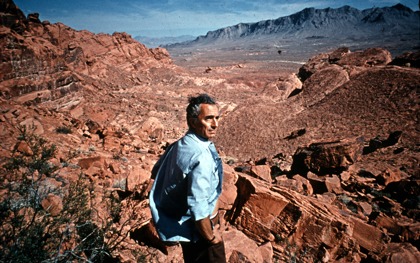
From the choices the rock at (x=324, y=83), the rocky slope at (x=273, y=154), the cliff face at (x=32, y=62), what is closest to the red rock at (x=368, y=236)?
the rocky slope at (x=273, y=154)

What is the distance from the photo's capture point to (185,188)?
1729 mm

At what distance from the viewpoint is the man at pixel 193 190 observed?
1586 mm

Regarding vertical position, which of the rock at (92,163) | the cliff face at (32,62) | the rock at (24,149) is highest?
the cliff face at (32,62)

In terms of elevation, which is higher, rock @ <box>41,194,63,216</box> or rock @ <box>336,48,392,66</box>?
rock @ <box>336,48,392,66</box>

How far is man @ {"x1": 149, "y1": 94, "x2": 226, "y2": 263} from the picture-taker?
1.59 meters

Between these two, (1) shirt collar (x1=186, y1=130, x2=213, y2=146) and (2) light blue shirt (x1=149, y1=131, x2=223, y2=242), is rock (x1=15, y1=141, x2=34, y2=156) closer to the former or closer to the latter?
(2) light blue shirt (x1=149, y1=131, x2=223, y2=242)

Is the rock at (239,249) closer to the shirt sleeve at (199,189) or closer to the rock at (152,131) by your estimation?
the shirt sleeve at (199,189)

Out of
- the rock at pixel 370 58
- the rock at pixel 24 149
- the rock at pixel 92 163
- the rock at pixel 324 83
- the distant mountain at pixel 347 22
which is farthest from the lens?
the distant mountain at pixel 347 22

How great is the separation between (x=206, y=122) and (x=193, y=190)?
54cm

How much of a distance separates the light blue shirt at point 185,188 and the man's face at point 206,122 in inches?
2.2

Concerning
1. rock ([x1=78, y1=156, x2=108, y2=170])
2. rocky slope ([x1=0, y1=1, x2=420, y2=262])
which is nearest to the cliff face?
rocky slope ([x1=0, y1=1, x2=420, y2=262])

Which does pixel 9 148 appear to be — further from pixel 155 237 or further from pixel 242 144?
pixel 242 144

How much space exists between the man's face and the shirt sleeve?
0.27 meters

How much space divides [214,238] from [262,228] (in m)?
1.85
